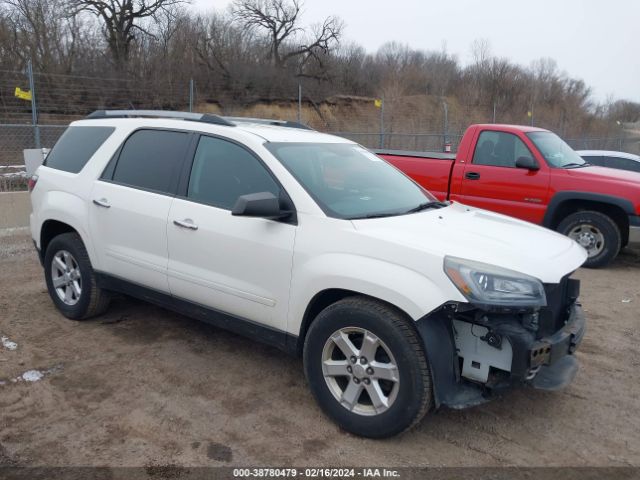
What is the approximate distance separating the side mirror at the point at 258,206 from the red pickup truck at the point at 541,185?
504 cm

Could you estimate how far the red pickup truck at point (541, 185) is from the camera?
712 centimetres

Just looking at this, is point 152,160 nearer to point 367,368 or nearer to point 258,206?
point 258,206

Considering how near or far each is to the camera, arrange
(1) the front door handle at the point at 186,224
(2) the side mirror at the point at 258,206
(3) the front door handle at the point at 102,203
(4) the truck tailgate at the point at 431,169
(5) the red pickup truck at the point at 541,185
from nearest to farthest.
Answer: (2) the side mirror at the point at 258,206 < (1) the front door handle at the point at 186,224 < (3) the front door handle at the point at 102,203 < (5) the red pickup truck at the point at 541,185 < (4) the truck tailgate at the point at 431,169

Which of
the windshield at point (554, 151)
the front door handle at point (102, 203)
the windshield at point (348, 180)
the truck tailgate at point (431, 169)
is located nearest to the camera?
the windshield at point (348, 180)

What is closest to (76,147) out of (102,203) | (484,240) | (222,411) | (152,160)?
(102,203)

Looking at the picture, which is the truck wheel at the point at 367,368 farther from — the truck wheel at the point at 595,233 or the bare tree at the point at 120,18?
the bare tree at the point at 120,18

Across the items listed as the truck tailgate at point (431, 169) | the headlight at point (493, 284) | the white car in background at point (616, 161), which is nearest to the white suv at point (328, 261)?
the headlight at point (493, 284)

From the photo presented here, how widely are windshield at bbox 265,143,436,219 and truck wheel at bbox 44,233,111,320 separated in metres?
2.11

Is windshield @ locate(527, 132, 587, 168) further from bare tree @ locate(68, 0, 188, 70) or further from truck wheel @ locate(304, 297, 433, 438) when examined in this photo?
bare tree @ locate(68, 0, 188, 70)

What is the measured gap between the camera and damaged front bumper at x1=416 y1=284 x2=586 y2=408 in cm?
293

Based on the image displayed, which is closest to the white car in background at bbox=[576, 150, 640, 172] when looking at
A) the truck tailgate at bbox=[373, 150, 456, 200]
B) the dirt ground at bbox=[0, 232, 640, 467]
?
the truck tailgate at bbox=[373, 150, 456, 200]

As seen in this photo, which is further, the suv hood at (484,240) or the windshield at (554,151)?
the windshield at (554,151)

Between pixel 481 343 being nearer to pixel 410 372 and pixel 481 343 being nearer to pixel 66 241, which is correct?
pixel 410 372

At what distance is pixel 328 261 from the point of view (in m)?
3.24
